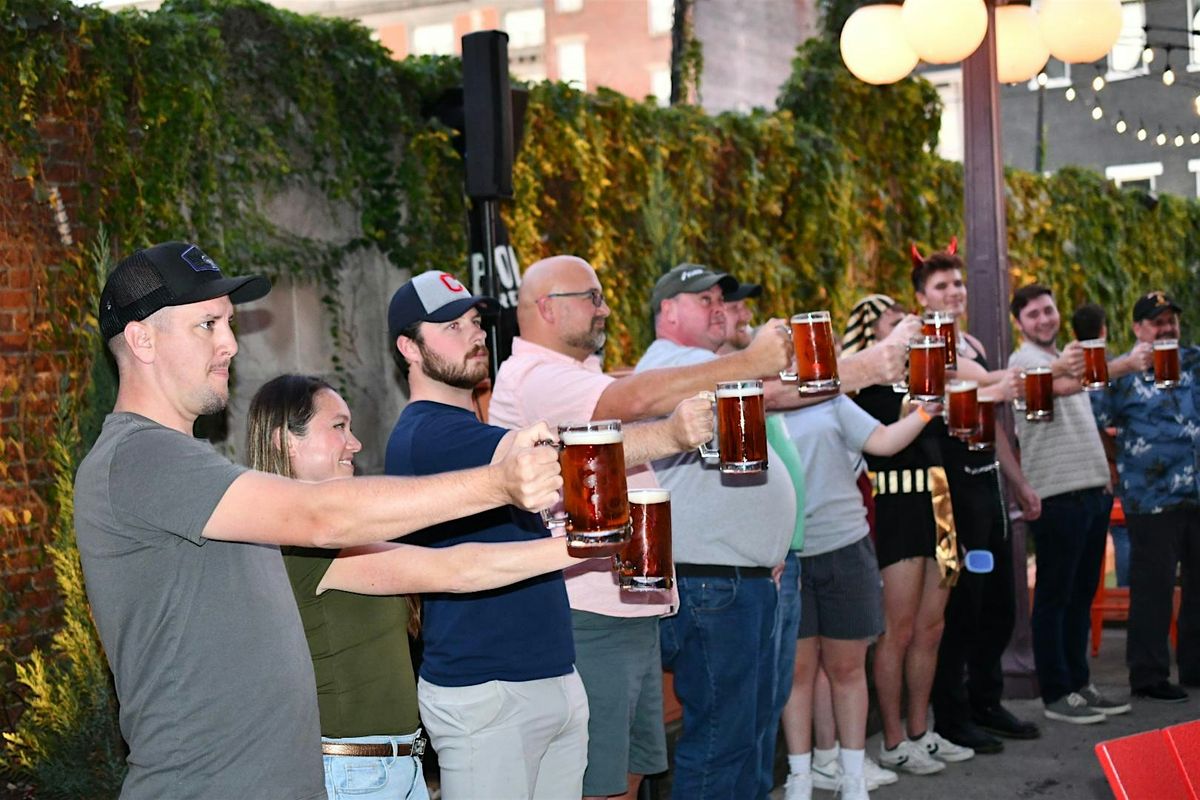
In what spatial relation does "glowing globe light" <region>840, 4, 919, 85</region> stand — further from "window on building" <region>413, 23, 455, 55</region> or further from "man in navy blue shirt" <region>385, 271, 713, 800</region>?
"window on building" <region>413, 23, 455, 55</region>

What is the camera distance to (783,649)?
15.4 ft

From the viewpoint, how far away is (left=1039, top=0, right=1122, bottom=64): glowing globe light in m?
6.16

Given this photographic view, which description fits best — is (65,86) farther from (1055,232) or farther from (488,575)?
(1055,232)

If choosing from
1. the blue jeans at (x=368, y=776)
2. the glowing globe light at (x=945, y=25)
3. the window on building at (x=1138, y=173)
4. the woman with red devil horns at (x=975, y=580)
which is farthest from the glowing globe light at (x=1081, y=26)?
the window on building at (x=1138, y=173)

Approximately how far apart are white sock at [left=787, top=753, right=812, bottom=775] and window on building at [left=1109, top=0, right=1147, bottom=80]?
805 inches

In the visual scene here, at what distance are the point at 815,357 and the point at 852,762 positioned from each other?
2133mm

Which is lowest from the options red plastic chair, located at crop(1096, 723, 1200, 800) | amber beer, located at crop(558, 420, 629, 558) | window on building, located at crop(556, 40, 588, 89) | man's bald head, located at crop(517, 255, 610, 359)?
red plastic chair, located at crop(1096, 723, 1200, 800)

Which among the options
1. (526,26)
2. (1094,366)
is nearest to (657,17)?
(526,26)

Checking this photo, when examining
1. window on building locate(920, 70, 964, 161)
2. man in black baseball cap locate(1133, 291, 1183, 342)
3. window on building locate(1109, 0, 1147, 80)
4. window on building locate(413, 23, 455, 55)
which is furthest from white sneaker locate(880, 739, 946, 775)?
window on building locate(413, 23, 455, 55)

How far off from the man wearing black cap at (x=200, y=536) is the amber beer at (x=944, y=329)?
267 cm

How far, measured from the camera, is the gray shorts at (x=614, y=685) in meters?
3.72

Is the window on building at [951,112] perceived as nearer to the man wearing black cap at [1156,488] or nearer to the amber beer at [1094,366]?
the man wearing black cap at [1156,488]

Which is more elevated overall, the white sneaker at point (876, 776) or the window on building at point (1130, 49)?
the window on building at point (1130, 49)

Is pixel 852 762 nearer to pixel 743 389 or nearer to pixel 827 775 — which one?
pixel 827 775
